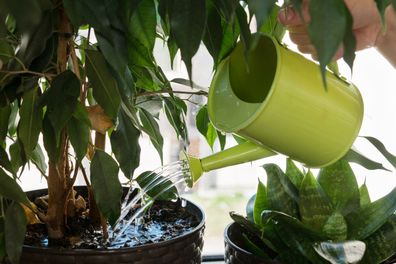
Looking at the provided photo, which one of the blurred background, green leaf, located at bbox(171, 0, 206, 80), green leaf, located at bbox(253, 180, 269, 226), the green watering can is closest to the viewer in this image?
green leaf, located at bbox(171, 0, 206, 80)

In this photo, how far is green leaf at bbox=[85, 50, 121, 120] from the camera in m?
0.63

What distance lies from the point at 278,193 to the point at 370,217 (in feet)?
0.52

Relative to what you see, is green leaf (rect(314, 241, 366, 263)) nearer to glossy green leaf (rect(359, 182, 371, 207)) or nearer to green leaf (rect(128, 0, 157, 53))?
glossy green leaf (rect(359, 182, 371, 207))

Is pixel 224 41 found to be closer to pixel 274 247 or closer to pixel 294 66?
pixel 294 66

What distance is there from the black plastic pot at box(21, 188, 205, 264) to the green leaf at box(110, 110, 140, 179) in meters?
0.13

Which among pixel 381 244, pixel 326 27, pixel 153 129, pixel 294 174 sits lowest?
pixel 381 244

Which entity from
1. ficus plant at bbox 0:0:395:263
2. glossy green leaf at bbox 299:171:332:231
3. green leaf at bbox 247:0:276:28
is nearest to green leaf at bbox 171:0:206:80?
ficus plant at bbox 0:0:395:263

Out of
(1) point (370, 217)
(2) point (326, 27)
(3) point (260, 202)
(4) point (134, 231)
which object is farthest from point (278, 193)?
(2) point (326, 27)

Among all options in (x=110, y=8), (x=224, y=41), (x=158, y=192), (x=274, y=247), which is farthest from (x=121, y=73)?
(x=274, y=247)

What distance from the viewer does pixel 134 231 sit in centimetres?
88

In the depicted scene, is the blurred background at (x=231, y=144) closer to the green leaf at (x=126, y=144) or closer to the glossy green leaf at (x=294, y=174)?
the glossy green leaf at (x=294, y=174)

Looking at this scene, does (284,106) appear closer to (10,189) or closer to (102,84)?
(102,84)

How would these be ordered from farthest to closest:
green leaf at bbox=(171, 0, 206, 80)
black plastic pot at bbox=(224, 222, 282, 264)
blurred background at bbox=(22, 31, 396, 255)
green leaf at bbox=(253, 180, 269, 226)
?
1. blurred background at bbox=(22, 31, 396, 255)
2. green leaf at bbox=(253, 180, 269, 226)
3. black plastic pot at bbox=(224, 222, 282, 264)
4. green leaf at bbox=(171, 0, 206, 80)

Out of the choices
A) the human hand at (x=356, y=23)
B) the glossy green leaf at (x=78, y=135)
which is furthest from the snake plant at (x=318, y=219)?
the glossy green leaf at (x=78, y=135)
